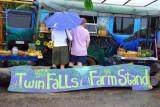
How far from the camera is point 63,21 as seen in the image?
4.54m

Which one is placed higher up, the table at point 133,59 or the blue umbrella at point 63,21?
the blue umbrella at point 63,21

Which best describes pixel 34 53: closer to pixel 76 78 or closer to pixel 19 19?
pixel 19 19

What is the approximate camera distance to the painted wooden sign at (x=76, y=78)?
399 cm

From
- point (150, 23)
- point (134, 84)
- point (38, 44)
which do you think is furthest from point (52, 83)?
point (150, 23)

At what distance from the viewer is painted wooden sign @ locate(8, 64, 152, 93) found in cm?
399

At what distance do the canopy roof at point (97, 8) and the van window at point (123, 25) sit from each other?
1.08ft

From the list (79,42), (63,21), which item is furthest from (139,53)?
(63,21)

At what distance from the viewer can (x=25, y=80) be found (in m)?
4.00

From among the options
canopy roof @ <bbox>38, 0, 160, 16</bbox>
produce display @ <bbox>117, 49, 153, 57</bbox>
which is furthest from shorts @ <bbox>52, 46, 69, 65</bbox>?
produce display @ <bbox>117, 49, 153, 57</bbox>

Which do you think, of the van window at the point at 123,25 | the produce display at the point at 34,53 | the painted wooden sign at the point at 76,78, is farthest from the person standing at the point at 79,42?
the van window at the point at 123,25

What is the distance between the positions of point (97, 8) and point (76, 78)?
359cm

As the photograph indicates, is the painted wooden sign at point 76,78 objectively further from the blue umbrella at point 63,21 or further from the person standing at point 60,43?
the blue umbrella at point 63,21

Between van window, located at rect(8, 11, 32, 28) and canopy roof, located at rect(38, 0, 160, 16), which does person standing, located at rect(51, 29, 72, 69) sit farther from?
van window, located at rect(8, 11, 32, 28)

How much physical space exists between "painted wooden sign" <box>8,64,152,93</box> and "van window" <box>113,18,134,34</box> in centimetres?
280
